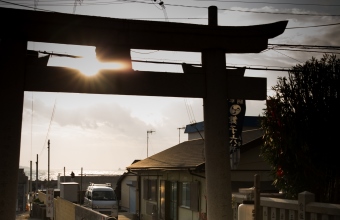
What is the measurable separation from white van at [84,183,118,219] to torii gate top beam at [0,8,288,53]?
72.9 feet

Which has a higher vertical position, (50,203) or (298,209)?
(298,209)

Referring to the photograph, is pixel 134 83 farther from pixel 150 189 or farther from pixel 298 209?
pixel 150 189

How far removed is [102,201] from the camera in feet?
101

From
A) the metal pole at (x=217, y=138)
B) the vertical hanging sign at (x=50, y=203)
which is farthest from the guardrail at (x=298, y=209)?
the vertical hanging sign at (x=50, y=203)

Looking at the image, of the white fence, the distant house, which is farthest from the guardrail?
the distant house

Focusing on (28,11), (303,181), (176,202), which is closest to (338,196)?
(303,181)

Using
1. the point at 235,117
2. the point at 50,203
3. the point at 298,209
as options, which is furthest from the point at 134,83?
the point at 50,203

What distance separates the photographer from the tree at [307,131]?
1248 centimetres

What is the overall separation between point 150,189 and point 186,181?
6.24m

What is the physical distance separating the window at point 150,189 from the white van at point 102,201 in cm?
278

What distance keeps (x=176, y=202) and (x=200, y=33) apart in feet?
53.7

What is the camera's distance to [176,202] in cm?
2447

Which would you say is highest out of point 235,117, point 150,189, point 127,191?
point 235,117

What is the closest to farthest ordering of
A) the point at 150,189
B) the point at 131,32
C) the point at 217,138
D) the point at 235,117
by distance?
the point at 131,32
the point at 217,138
the point at 235,117
the point at 150,189
